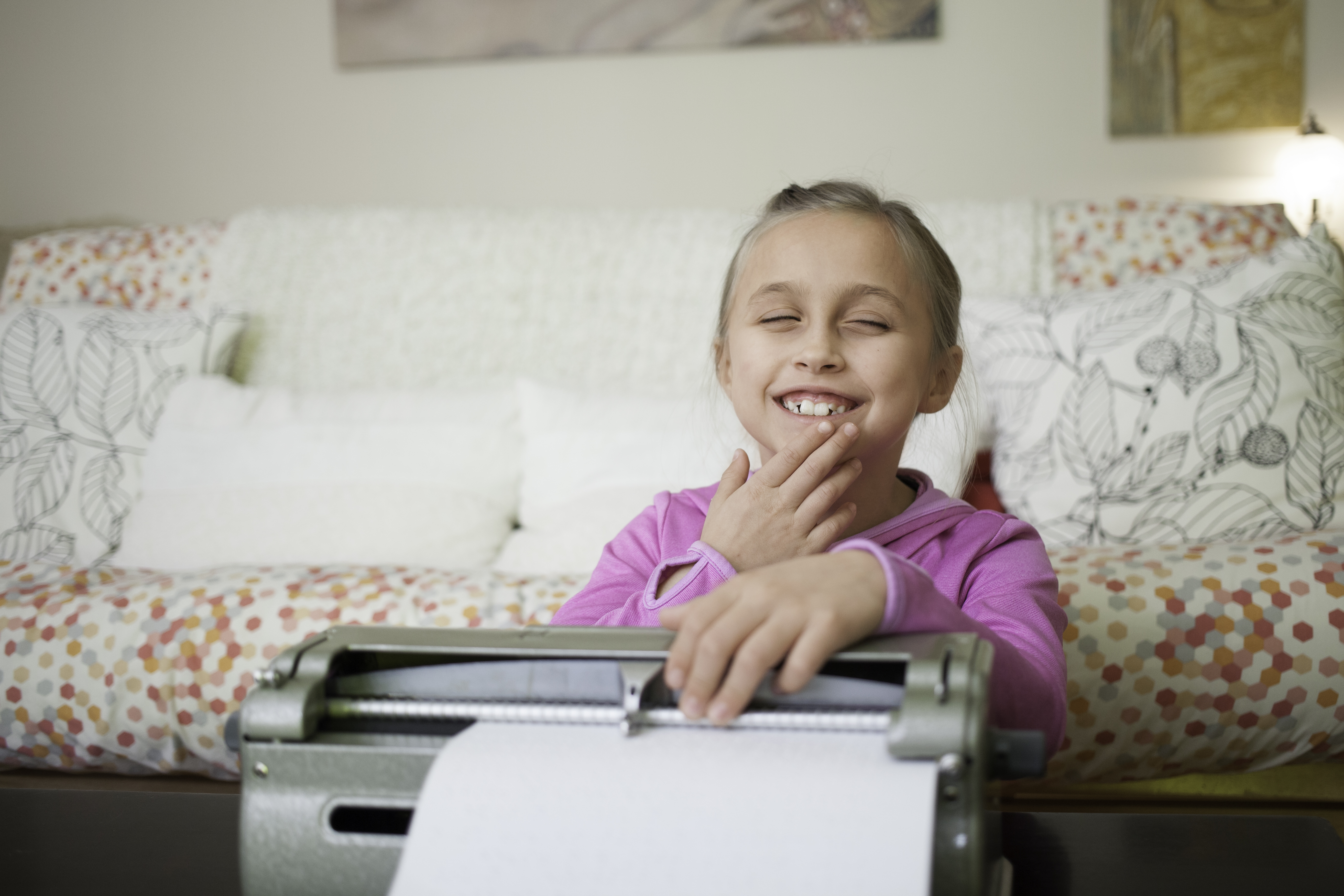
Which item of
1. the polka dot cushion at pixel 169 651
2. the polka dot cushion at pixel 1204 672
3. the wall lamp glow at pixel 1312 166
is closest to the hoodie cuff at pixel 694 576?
the polka dot cushion at pixel 169 651

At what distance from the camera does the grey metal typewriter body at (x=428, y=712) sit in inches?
17.0

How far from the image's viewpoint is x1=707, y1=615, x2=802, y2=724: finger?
1.42ft

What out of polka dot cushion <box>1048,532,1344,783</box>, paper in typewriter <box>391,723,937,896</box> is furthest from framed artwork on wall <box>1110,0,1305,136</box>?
paper in typewriter <box>391,723,937,896</box>

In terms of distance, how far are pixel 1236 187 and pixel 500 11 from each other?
6.41 ft

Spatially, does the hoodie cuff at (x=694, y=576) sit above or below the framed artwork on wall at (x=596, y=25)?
below

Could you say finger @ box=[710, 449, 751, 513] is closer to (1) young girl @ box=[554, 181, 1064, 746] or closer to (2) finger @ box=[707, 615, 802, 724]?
(1) young girl @ box=[554, 181, 1064, 746]

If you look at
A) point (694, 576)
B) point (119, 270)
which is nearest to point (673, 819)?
point (694, 576)

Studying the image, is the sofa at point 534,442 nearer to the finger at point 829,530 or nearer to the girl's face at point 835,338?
the girl's face at point 835,338

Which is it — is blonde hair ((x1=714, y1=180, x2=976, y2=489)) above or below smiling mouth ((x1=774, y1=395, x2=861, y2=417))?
above

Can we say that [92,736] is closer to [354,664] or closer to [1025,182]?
[354,664]

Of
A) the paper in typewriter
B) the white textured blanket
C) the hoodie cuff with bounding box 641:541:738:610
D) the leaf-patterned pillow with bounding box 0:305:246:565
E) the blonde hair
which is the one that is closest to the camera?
the paper in typewriter

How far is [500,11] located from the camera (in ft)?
8.38

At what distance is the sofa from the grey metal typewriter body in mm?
714

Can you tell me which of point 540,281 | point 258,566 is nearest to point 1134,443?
point 540,281
